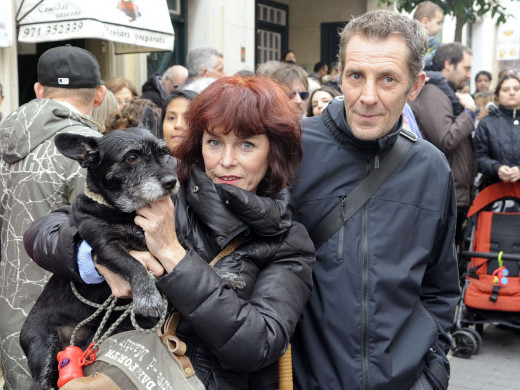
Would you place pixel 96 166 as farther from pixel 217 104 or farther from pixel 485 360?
pixel 485 360

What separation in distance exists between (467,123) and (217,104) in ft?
18.0

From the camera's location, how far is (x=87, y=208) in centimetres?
248

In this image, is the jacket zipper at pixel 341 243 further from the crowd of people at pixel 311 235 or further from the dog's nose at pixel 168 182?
the dog's nose at pixel 168 182

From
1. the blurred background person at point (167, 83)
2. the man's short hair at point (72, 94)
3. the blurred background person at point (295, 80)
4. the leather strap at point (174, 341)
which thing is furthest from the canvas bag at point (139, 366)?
the blurred background person at point (167, 83)

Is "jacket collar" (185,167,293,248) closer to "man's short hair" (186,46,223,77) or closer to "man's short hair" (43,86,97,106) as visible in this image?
"man's short hair" (43,86,97,106)

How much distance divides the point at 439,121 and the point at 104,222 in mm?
5487

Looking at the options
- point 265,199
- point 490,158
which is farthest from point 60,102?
point 490,158

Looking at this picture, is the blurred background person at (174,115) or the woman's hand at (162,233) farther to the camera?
the blurred background person at (174,115)

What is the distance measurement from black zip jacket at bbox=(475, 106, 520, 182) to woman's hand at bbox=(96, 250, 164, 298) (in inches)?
239

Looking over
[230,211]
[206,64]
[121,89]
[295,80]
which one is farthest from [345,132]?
[121,89]

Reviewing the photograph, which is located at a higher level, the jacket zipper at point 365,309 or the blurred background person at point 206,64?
the blurred background person at point 206,64

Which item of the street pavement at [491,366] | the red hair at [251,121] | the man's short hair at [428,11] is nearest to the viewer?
the red hair at [251,121]

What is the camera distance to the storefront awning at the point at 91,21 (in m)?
8.05

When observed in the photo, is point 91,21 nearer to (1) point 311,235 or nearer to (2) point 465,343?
(2) point 465,343
